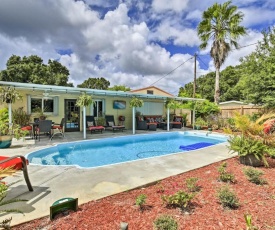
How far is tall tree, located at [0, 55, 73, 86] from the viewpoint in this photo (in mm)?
24788

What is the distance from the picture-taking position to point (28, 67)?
25188mm

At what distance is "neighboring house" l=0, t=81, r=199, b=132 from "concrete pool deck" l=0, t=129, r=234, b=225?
6.29 meters

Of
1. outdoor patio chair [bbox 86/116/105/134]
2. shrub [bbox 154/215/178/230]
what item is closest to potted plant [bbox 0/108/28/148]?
outdoor patio chair [bbox 86/116/105/134]

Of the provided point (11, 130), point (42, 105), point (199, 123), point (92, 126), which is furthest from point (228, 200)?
point (199, 123)

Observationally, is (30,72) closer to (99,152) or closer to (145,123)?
(145,123)

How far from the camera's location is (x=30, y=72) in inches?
1002

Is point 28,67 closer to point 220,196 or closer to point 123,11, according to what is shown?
point 123,11

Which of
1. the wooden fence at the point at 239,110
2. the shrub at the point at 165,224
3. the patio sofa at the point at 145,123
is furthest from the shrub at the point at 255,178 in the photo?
the wooden fence at the point at 239,110

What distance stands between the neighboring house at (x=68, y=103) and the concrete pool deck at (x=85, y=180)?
20.7ft

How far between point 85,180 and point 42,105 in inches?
362

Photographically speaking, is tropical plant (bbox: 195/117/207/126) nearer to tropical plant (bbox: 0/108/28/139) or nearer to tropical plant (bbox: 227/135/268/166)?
tropical plant (bbox: 227/135/268/166)

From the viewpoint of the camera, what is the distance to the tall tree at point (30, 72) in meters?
24.8

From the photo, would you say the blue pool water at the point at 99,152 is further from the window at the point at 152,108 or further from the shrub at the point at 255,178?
the window at the point at 152,108

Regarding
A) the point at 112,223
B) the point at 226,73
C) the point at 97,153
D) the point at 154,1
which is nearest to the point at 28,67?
the point at 154,1
